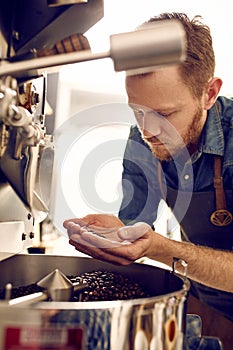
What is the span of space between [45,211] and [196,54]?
0.76 m

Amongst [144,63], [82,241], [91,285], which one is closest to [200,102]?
[82,241]

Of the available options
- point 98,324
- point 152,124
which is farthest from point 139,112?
point 98,324

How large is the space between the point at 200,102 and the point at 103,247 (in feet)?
2.41

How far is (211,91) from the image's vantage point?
4.89 ft

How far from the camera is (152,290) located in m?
0.84

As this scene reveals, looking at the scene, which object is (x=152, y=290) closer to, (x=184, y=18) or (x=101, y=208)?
(x=101, y=208)

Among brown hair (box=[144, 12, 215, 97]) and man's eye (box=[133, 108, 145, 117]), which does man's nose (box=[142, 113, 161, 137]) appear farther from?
brown hair (box=[144, 12, 215, 97])

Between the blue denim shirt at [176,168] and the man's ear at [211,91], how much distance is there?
0.03m

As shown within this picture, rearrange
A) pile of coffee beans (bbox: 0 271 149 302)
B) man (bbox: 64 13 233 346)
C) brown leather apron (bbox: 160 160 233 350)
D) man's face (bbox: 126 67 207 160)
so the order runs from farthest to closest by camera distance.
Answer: brown leather apron (bbox: 160 160 233 350) → man's face (bbox: 126 67 207 160) → man (bbox: 64 13 233 346) → pile of coffee beans (bbox: 0 271 149 302)


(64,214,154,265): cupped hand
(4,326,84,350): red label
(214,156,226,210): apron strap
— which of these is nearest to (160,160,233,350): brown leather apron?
(214,156,226,210): apron strap

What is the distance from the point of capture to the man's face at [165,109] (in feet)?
4.20

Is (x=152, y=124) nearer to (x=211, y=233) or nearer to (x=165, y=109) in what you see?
(x=165, y=109)

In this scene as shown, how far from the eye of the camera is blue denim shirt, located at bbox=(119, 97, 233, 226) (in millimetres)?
1443

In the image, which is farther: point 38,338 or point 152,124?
point 152,124
